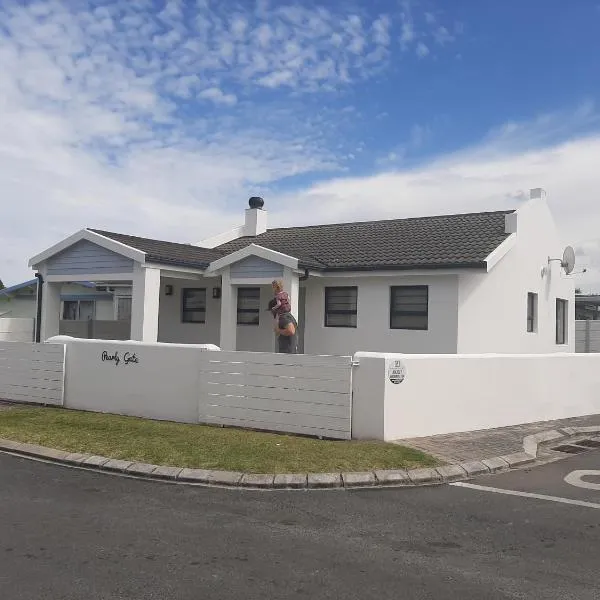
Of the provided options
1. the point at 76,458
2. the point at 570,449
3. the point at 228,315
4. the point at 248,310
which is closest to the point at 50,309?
the point at 228,315

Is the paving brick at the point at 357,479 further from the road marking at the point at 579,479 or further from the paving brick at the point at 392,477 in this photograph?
the road marking at the point at 579,479

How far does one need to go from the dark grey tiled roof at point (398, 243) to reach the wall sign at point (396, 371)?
5.60 m

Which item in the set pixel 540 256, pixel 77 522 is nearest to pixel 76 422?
pixel 77 522

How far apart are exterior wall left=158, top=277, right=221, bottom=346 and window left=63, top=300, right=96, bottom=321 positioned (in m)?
11.5

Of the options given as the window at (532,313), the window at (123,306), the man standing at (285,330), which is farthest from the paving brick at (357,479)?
the window at (123,306)

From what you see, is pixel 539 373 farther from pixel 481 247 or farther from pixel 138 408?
pixel 138 408

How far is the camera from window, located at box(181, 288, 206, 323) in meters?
18.8

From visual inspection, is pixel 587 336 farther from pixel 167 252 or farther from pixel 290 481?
pixel 290 481

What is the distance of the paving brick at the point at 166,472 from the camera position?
7074 millimetres

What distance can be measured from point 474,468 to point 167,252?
1074 cm

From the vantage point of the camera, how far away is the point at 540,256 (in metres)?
17.4

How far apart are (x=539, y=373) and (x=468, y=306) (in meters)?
3.31

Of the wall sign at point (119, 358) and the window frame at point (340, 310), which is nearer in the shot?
the wall sign at point (119, 358)

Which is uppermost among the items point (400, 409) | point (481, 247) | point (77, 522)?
point (481, 247)
